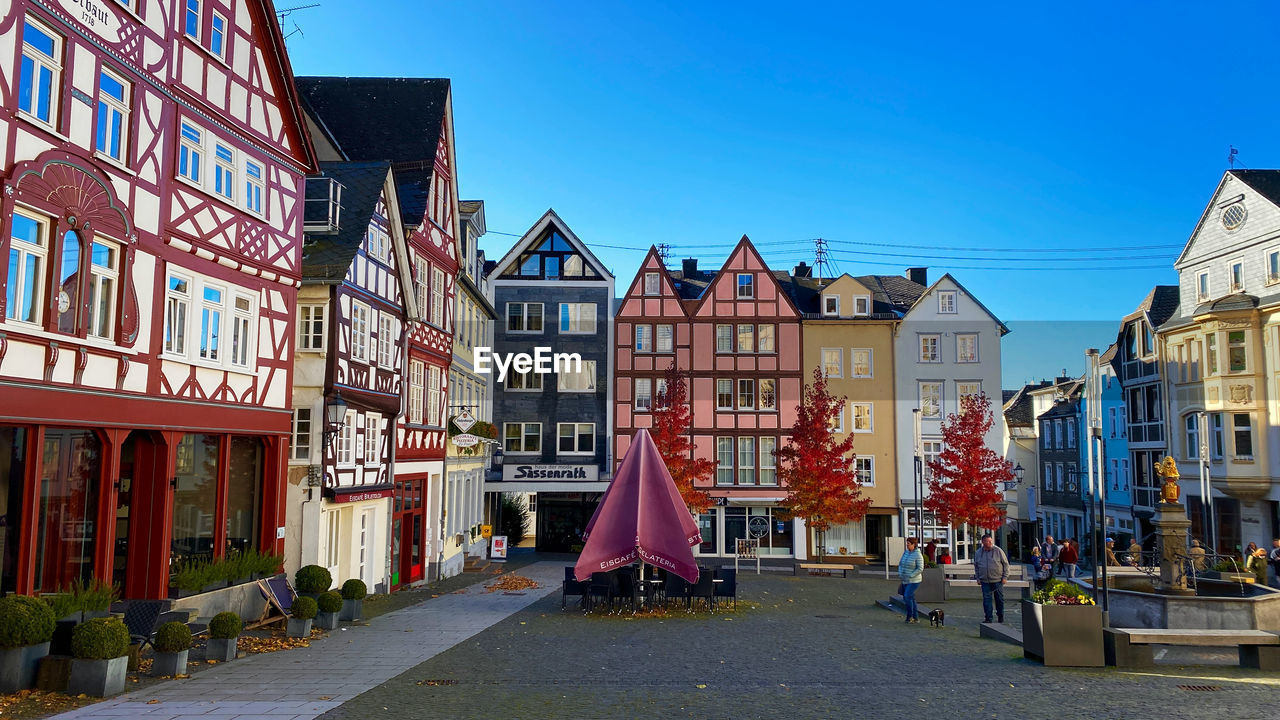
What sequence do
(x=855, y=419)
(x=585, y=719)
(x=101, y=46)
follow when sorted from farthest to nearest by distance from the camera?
1. (x=855, y=419)
2. (x=101, y=46)
3. (x=585, y=719)

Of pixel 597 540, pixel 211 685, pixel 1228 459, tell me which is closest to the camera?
pixel 211 685

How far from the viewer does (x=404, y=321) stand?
2691 cm

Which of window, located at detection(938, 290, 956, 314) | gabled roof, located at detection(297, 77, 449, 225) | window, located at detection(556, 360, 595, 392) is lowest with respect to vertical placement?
window, located at detection(556, 360, 595, 392)

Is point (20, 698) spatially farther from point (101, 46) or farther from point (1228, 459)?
point (1228, 459)

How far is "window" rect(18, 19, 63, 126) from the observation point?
13.1m

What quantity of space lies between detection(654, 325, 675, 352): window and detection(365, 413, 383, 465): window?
21400 mm

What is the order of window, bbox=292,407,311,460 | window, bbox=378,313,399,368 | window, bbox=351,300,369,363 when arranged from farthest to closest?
window, bbox=378,313,399,368 < window, bbox=351,300,369,363 < window, bbox=292,407,311,460

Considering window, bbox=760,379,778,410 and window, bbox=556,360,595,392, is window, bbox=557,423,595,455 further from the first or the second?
window, bbox=760,379,778,410

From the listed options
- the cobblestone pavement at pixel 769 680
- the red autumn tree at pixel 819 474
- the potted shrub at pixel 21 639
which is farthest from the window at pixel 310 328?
the red autumn tree at pixel 819 474

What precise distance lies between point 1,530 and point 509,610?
1088cm

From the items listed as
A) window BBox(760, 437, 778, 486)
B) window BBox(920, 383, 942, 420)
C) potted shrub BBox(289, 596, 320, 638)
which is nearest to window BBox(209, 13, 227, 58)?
potted shrub BBox(289, 596, 320, 638)

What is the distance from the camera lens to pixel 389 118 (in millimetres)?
30547

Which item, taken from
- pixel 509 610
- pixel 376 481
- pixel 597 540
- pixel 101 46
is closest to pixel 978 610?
pixel 597 540

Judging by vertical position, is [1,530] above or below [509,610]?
above
